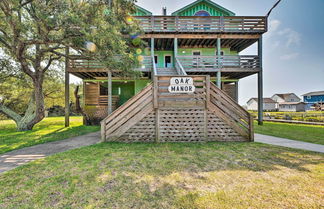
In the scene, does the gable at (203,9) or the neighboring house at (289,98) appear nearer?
the gable at (203,9)

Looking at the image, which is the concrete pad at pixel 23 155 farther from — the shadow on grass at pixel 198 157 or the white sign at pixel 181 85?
the white sign at pixel 181 85

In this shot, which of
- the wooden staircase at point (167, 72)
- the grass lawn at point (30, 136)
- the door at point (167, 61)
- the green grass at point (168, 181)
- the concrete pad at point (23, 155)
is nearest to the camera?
the green grass at point (168, 181)

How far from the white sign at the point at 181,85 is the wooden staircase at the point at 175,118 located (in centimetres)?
17

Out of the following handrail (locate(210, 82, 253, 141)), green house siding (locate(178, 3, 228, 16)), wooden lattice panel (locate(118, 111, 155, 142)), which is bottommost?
wooden lattice panel (locate(118, 111, 155, 142))

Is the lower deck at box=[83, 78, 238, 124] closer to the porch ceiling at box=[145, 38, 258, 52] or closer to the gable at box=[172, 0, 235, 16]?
the porch ceiling at box=[145, 38, 258, 52]

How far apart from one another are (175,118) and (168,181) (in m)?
2.96

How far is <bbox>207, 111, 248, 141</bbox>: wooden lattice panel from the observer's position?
5168 millimetres

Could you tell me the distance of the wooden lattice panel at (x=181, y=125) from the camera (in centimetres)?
513

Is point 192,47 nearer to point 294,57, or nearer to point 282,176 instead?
point 282,176

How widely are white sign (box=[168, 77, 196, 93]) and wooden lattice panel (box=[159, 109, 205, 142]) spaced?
2.68 feet

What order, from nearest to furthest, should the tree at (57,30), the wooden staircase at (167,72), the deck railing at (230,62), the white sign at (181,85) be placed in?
1. the white sign at (181,85)
2. the tree at (57,30)
3. the wooden staircase at (167,72)
4. the deck railing at (230,62)

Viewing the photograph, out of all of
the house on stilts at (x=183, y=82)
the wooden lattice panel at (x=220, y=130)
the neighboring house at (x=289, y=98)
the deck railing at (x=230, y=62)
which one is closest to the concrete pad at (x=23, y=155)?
the house on stilts at (x=183, y=82)

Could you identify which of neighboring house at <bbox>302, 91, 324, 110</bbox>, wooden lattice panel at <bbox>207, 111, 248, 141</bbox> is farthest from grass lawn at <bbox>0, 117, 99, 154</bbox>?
neighboring house at <bbox>302, 91, 324, 110</bbox>

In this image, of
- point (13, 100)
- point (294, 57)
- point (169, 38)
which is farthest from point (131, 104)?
point (294, 57)
